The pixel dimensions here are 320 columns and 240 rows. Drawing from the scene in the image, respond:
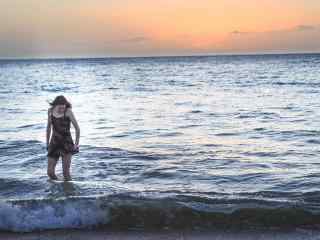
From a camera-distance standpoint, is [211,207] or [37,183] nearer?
[211,207]

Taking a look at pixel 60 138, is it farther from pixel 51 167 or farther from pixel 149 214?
pixel 149 214

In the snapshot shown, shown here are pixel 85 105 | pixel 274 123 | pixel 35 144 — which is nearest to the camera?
pixel 35 144

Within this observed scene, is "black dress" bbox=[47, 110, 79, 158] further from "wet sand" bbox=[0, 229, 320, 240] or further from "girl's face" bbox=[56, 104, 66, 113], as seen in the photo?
"wet sand" bbox=[0, 229, 320, 240]

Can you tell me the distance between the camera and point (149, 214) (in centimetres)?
723

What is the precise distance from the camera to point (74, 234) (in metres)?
6.58

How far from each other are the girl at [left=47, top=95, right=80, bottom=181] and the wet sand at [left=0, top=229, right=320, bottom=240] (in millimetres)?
2687

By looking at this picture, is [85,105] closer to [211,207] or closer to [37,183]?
[37,183]

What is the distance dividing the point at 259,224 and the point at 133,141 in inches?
312

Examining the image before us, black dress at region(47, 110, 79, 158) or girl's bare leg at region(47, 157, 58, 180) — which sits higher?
black dress at region(47, 110, 79, 158)

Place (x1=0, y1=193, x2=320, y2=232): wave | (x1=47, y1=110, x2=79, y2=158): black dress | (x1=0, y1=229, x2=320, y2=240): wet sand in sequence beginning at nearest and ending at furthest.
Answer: (x1=0, y1=229, x2=320, y2=240): wet sand, (x1=0, y1=193, x2=320, y2=232): wave, (x1=47, y1=110, x2=79, y2=158): black dress

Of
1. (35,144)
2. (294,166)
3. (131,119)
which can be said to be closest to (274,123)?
(131,119)

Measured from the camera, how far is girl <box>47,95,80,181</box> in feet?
29.2

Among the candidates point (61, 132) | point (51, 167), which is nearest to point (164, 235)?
point (61, 132)

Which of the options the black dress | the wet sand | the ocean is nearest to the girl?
the black dress
